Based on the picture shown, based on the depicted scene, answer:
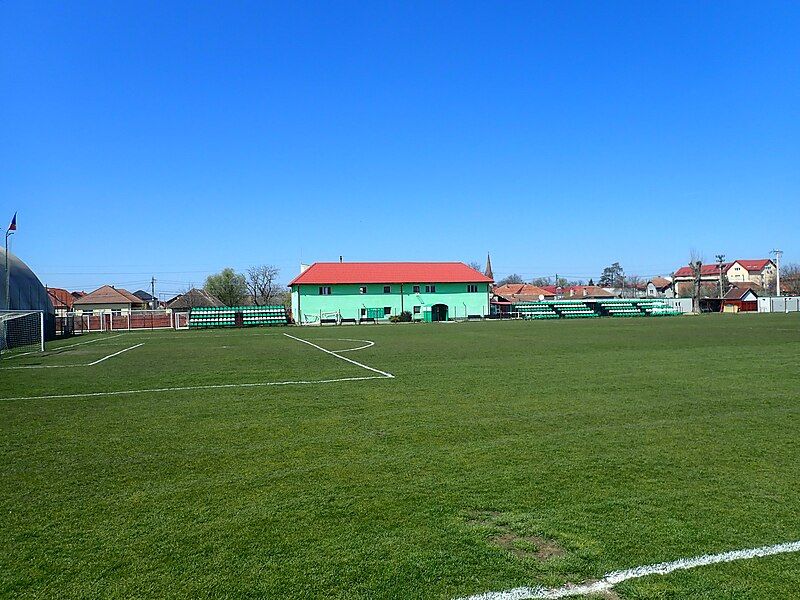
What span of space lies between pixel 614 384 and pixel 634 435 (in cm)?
504

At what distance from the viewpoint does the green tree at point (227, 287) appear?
10269 cm

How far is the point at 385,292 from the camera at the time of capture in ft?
224

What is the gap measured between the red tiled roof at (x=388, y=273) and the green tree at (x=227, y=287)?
38.6 metres

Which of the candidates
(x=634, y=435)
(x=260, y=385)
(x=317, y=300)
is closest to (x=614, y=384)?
(x=634, y=435)

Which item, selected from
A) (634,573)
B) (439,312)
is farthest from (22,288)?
(634,573)

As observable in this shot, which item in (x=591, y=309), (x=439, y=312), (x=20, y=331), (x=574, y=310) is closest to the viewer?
(x=20, y=331)

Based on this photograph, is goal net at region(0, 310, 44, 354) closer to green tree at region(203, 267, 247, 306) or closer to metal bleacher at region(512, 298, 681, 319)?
metal bleacher at region(512, 298, 681, 319)

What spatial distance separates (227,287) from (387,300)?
150 ft

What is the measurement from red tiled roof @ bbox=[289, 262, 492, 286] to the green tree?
38.6 metres

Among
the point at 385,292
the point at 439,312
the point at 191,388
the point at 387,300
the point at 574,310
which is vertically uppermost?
the point at 385,292

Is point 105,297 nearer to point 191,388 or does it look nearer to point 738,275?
point 191,388

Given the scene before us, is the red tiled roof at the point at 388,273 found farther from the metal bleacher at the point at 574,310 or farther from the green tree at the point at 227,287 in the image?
the green tree at the point at 227,287

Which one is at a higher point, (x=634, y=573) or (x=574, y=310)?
(x=574, y=310)

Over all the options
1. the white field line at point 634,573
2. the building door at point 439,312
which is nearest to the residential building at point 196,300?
the building door at point 439,312
